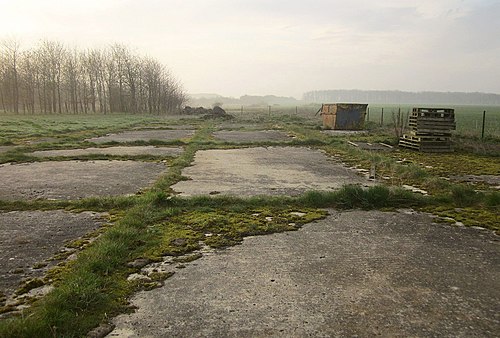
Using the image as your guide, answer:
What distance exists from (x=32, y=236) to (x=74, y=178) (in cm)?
390

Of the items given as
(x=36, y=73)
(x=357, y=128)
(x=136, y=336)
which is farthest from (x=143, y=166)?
(x=36, y=73)

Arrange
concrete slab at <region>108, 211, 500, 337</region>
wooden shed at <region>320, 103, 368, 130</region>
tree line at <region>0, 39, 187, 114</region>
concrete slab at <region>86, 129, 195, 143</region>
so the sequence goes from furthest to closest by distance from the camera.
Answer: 1. tree line at <region>0, 39, 187, 114</region>
2. wooden shed at <region>320, 103, 368, 130</region>
3. concrete slab at <region>86, 129, 195, 143</region>
4. concrete slab at <region>108, 211, 500, 337</region>

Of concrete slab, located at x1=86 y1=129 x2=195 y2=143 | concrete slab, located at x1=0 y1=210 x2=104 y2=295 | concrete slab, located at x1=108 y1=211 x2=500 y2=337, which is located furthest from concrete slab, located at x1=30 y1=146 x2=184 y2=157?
concrete slab, located at x1=108 y1=211 x2=500 y2=337

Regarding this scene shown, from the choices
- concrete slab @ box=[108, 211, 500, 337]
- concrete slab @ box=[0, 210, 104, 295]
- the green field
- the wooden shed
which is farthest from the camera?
the wooden shed

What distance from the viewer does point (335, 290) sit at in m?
3.46

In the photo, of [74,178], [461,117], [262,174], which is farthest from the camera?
[461,117]

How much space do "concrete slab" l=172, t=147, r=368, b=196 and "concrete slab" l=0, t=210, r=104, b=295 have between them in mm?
2077

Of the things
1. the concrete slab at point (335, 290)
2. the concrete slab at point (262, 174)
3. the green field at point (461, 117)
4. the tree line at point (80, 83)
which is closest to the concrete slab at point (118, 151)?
the concrete slab at point (262, 174)

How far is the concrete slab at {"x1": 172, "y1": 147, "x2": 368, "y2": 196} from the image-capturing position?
739 centimetres

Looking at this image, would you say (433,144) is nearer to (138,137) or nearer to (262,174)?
(262,174)

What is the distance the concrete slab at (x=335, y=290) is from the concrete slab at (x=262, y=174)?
102 inches

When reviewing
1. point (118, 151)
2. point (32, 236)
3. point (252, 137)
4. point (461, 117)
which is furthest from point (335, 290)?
point (461, 117)

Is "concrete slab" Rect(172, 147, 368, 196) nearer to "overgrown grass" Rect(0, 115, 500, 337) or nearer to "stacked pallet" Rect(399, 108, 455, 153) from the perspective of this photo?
"overgrown grass" Rect(0, 115, 500, 337)

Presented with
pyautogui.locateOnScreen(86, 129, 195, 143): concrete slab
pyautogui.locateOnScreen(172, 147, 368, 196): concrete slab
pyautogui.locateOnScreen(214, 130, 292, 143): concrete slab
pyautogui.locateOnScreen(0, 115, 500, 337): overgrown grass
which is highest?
pyautogui.locateOnScreen(214, 130, 292, 143): concrete slab
